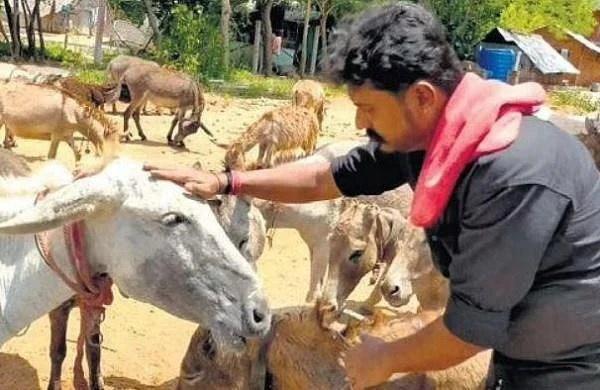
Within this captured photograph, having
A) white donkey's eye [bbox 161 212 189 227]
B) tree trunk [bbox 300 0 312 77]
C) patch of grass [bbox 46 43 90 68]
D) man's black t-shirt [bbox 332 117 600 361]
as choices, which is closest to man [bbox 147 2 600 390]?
man's black t-shirt [bbox 332 117 600 361]

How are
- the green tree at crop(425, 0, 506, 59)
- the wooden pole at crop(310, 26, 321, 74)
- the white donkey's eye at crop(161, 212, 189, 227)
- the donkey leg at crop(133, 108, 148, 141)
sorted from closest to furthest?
1. the white donkey's eye at crop(161, 212, 189, 227)
2. the donkey leg at crop(133, 108, 148, 141)
3. the wooden pole at crop(310, 26, 321, 74)
4. the green tree at crop(425, 0, 506, 59)

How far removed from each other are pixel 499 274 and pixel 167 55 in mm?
23016

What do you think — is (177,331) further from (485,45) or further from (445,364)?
(485,45)

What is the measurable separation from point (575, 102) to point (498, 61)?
6.03 meters

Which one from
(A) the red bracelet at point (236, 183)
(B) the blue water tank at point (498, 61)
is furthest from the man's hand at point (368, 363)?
(B) the blue water tank at point (498, 61)

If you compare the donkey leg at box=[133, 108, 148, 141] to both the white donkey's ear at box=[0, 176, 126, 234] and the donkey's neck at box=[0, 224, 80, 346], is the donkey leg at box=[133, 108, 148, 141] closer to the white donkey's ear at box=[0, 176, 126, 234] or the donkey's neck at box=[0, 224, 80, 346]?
the donkey's neck at box=[0, 224, 80, 346]

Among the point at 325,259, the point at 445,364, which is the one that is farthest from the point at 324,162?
the point at 325,259

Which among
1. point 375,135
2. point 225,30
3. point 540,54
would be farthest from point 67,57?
point 375,135

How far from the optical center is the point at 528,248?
2010 mm

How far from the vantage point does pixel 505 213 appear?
1997 millimetres

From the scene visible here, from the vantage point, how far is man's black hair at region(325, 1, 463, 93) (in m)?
2.12

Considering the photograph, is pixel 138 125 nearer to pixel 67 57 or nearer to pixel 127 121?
pixel 127 121

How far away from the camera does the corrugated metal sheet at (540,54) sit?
39.4 metres

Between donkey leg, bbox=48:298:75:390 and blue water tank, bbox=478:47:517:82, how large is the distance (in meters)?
33.7
